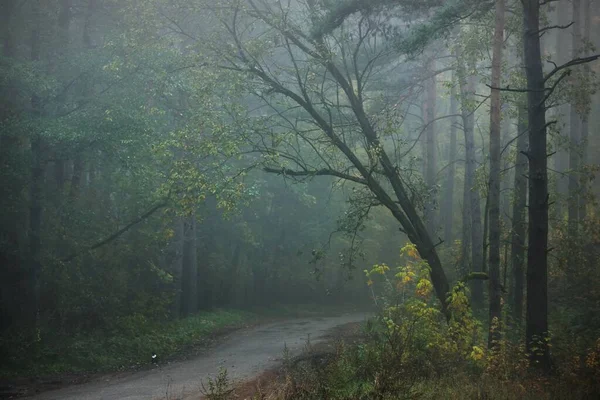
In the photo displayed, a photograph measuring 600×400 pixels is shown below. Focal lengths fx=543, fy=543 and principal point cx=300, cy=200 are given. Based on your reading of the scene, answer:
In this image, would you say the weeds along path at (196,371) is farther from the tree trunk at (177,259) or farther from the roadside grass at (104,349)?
the tree trunk at (177,259)

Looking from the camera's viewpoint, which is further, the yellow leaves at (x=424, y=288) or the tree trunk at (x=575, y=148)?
the tree trunk at (x=575, y=148)

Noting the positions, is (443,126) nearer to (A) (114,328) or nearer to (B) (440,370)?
(A) (114,328)

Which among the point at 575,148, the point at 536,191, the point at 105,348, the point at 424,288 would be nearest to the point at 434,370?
the point at 424,288

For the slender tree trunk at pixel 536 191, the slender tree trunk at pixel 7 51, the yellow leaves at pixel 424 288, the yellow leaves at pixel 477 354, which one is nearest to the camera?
the yellow leaves at pixel 477 354

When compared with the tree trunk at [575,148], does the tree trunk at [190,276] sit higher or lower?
lower

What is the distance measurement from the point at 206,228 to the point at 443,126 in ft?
94.2

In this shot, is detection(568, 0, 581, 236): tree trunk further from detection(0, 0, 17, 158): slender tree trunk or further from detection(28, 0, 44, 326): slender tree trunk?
detection(0, 0, 17, 158): slender tree trunk

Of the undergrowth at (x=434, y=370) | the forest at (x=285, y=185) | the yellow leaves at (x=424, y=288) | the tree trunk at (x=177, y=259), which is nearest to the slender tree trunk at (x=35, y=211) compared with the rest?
the forest at (x=285, y=185)

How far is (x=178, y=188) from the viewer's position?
1411 centimetres

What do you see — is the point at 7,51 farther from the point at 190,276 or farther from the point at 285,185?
the point at 190,276

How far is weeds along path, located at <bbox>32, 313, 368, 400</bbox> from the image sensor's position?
11219 mm

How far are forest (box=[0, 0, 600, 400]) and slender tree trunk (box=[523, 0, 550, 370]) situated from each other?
0.04 meters

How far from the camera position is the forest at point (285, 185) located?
429 inches

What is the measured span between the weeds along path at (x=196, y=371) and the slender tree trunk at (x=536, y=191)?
222 inches
